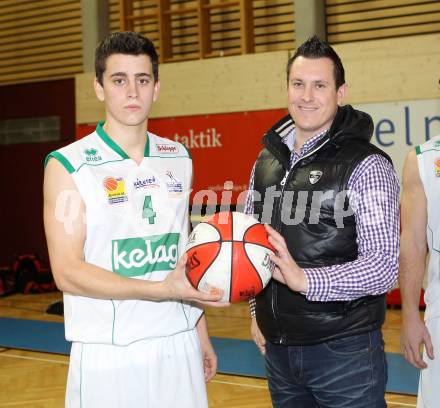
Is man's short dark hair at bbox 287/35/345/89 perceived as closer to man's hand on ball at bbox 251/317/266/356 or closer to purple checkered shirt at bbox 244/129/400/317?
purple checkered shirt at bbox 244/129/400/317

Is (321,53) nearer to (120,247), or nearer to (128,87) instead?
(128,87)

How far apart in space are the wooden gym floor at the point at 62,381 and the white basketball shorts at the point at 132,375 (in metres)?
2.60

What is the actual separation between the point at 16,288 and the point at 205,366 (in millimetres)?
9205

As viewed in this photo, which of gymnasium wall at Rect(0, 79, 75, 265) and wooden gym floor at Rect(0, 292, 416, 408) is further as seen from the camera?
gymnasium wall at Rect(0, 79, 75, 265)

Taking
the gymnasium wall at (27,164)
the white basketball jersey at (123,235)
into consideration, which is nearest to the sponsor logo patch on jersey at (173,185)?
the white basketball jersey at (123,235)

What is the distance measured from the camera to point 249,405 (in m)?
5.50

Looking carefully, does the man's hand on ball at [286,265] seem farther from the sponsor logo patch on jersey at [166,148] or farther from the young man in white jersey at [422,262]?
the young man in white jersey at [422,262]

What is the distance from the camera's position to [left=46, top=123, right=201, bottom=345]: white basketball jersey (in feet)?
9.48

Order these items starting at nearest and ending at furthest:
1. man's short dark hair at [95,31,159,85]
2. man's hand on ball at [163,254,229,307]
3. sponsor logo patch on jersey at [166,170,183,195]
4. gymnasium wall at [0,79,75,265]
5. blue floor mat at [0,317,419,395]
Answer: man's hand on ball at [163,254,229,307] < man's short dark hair at [95,31,159,85] < sponsor logo patch on jersey at [166,170,183,195] < blue floor mat at [0,317,419,395] < gymnasium wall at [0,79,75,265]

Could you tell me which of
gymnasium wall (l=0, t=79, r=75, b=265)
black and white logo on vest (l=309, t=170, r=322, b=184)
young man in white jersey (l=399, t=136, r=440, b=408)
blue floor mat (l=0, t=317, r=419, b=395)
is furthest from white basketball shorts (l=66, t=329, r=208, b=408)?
gymnasium wall (l=0, t=79, r=75, b=265)

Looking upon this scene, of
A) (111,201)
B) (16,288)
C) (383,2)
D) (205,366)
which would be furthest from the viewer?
(16,288)

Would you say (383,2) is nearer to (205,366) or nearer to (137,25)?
(137,25)

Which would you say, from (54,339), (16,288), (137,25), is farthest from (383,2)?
(16,288)

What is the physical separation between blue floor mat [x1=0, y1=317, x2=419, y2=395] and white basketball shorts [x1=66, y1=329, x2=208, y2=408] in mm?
3079
